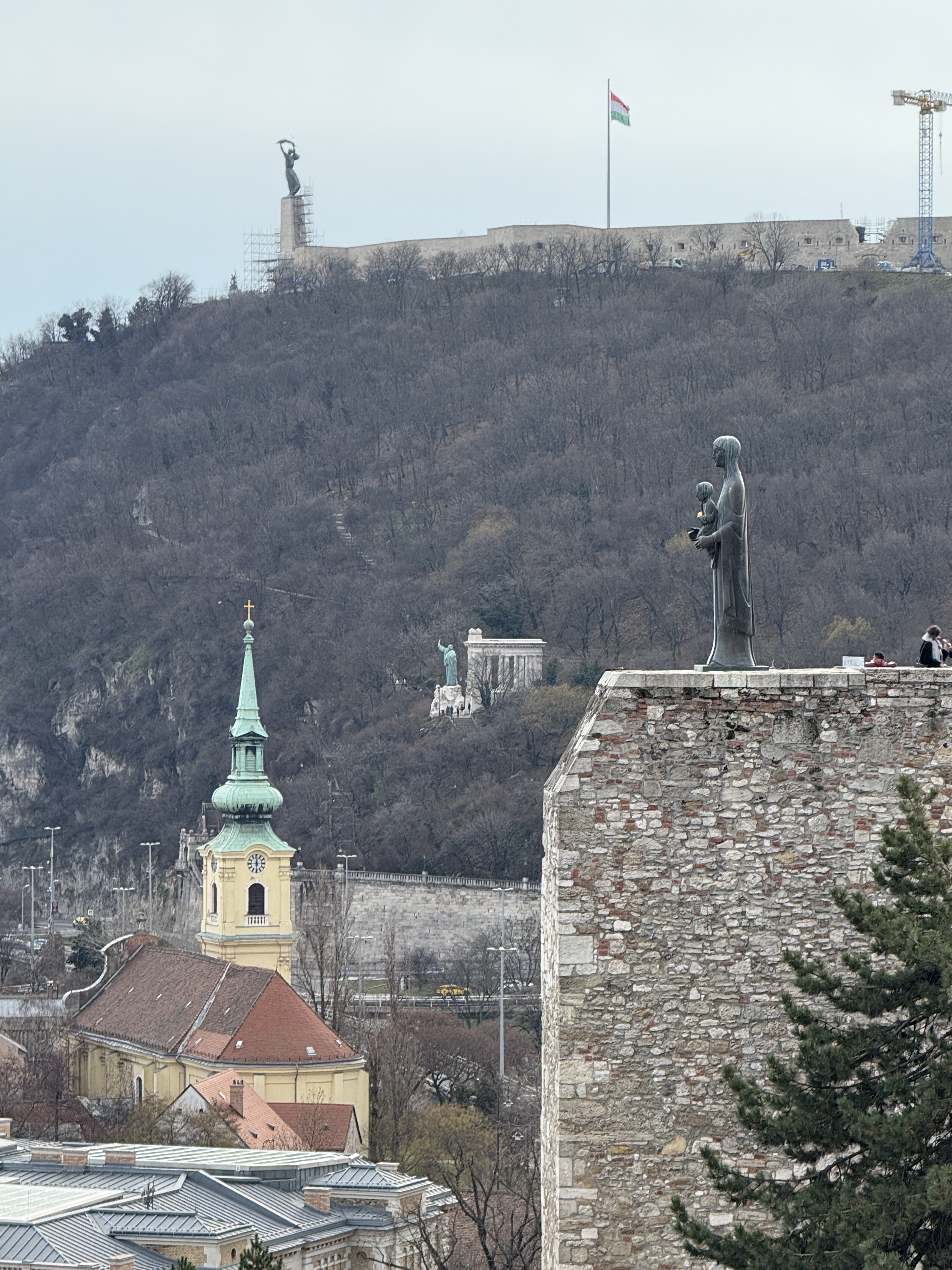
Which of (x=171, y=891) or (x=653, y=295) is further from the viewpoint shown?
(x=653, y=295)

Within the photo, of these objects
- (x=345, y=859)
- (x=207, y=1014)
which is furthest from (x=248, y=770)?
(x=207, y=1014)

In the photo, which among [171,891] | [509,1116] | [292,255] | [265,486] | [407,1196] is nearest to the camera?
[407,1196]

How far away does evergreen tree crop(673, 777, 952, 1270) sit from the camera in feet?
42.5

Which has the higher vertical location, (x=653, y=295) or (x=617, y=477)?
(x=653, y=295)

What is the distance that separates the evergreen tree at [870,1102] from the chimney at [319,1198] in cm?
4266

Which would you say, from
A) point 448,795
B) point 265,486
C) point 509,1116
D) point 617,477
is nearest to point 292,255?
point 265,486

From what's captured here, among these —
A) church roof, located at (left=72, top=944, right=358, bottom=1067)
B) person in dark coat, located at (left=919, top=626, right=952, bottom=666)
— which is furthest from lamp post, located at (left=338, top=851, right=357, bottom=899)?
person in dark coat, located at (left=919, top=626, right=952, bottom=666)

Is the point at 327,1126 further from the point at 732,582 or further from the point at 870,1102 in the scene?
the point at 870,1102

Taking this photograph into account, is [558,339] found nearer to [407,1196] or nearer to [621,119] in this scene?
[621,119]

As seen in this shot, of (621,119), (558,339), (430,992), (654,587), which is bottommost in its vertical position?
(430,992)

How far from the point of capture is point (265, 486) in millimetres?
177375

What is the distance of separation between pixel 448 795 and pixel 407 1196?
73941mm

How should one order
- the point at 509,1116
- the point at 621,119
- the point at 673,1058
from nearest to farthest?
the point at 673,1058 < the point at 509,1116 < the point at 621,119

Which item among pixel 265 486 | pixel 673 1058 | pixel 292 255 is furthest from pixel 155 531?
pixel 673 1058
